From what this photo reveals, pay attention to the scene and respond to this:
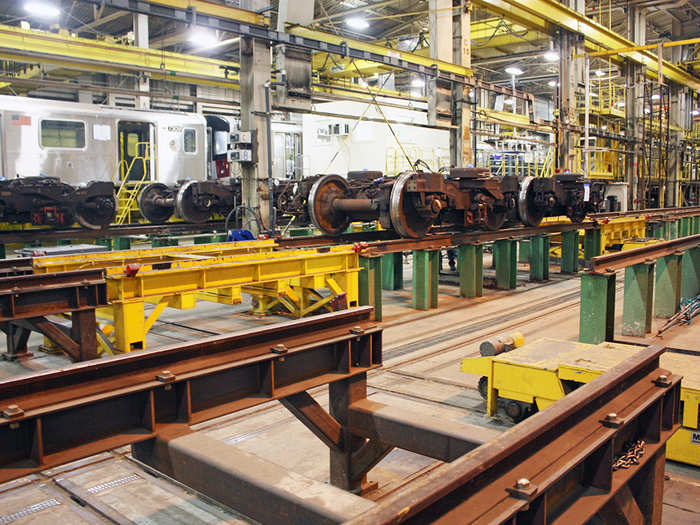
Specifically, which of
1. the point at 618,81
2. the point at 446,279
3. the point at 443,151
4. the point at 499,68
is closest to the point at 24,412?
the point at 446,279

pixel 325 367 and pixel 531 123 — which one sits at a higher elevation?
pixel 531 123

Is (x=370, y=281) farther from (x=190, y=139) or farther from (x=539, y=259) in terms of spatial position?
(x=190, y=139)

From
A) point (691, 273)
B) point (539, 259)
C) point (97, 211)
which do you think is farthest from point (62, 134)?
point (691, 273)

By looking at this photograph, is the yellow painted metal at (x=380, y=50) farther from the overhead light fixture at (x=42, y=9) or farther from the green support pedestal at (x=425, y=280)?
the overhead light fixture at (x=42, y=9)

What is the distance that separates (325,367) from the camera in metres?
2.84

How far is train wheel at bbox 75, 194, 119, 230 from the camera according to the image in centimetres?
1071

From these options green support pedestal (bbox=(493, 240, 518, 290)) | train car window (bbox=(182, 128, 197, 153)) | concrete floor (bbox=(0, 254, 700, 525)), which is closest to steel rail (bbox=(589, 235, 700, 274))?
concrete floor (bbox=(0, 254, 700, 525))

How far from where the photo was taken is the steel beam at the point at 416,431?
2268 millimetres

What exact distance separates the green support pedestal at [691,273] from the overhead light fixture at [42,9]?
16237 mm

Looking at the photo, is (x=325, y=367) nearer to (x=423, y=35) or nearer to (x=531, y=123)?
(x=531, y=123)

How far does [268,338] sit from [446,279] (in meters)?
7.79

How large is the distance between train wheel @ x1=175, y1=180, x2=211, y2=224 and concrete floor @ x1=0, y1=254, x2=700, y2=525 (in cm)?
427

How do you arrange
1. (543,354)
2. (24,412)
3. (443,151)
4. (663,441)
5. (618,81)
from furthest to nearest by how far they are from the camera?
(618,81)
(443,151)
(543,354)
(663,441)
(24,412)

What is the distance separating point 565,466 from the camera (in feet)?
5.83
